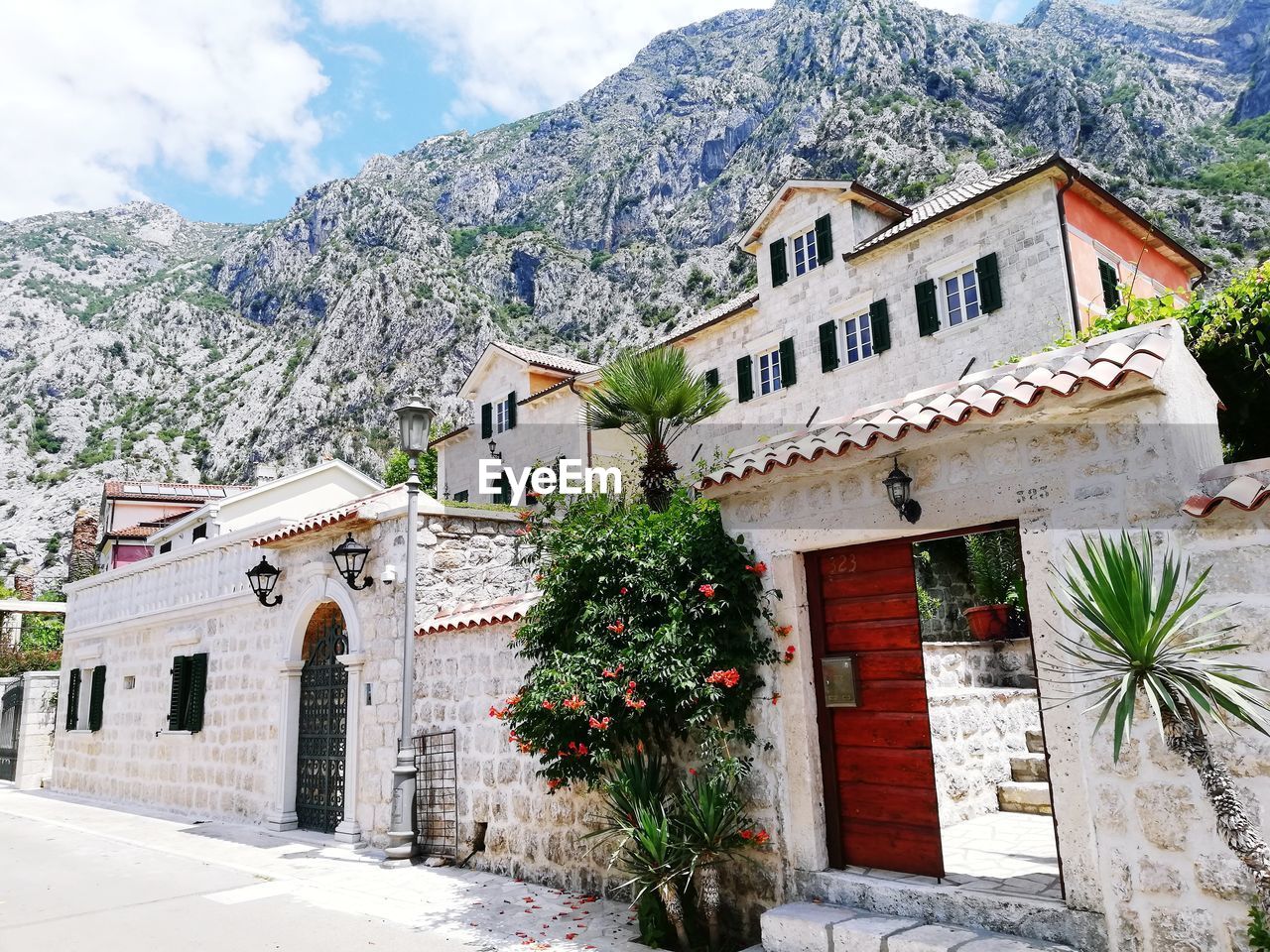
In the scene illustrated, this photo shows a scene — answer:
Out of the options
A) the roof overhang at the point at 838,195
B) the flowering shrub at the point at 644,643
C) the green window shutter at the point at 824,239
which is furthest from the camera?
the green window shutter at the point at 824,239

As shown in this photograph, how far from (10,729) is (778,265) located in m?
25.4

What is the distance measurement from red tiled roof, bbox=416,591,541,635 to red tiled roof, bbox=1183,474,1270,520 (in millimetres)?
5535

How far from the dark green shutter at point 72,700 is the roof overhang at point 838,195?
2128 cm

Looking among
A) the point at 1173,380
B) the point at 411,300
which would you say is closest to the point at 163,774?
the point at 1173,380

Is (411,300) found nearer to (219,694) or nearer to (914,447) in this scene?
(219,694)

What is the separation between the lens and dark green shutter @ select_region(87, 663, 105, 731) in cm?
1777

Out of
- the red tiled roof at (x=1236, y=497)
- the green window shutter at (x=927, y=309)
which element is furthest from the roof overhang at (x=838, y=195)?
the red tiled roof at (x=1236, y=497)

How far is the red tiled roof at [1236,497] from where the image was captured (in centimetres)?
384

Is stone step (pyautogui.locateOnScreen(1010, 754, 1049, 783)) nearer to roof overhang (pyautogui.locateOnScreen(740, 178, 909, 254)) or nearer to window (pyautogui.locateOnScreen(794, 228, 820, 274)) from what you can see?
roof overhang (pyautogui.locateOnScreen(740, 178, 909, 254))

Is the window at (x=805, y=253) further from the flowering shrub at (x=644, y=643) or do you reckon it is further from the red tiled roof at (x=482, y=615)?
the flowering shrub at (x=644, y=643)

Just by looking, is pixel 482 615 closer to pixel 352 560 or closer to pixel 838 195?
pixel 352 560

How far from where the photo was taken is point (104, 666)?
1788 centimetres

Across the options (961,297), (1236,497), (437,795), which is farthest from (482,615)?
(961,297)

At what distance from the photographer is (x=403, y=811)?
30.1ft
